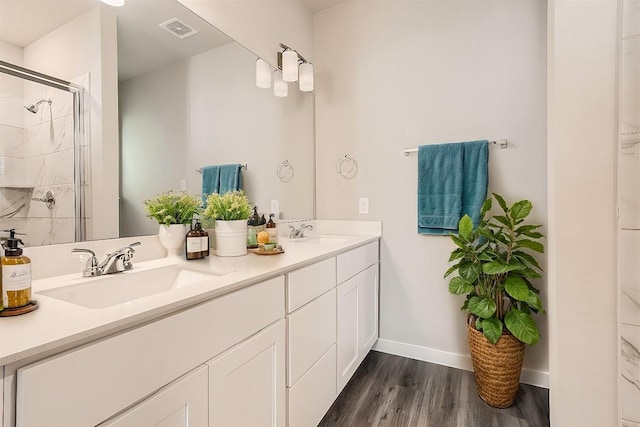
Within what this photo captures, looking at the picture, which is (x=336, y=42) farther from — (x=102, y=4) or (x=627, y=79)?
(x=627, y=79)

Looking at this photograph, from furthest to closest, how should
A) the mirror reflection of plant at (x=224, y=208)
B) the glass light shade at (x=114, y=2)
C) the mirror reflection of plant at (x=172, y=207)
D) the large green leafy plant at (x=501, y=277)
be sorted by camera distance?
1. the large green leafy plant at (x=501, y=277)
2. the mirror reflection of plant at (x=224, y=208)
3. the mirror reflection of plant at (x=172, y=207)
4. the glass light shade at (x=114, y=2)

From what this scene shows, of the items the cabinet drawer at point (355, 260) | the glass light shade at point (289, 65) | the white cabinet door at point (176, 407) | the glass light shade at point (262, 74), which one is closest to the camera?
the white cabinet door at point (176, 407)

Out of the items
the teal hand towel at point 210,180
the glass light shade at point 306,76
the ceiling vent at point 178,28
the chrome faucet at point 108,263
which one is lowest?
the chrome faucet at point 108,263

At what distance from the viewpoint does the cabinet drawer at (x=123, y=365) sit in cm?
53

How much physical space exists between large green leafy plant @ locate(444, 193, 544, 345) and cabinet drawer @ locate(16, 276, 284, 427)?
4.16 feet

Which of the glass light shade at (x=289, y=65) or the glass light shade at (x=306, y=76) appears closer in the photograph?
the glass light shade at (x=289, y=65)

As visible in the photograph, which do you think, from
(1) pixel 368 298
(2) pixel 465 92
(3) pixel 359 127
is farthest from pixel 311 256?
(2) pixel 465 92

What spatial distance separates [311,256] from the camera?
1358 mm

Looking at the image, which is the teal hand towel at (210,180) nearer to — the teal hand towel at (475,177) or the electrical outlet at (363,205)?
the electrical outlet at (363,205)

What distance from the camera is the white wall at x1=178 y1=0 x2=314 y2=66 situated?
5.36ft

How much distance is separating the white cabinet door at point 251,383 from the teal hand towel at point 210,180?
0.80 metres

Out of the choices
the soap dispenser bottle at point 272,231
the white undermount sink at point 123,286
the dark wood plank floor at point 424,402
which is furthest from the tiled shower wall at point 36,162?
the dark wood plank floor at point 424,402

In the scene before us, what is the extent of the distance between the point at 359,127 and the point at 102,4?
164 centimetres

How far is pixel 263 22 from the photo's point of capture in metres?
1.98
